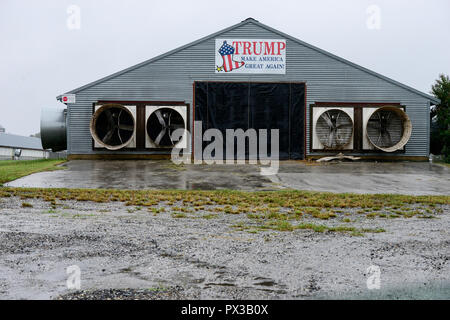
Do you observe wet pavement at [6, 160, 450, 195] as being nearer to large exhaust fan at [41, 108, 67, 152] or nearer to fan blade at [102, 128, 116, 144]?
fan blade at [102, 128, 116, 144]

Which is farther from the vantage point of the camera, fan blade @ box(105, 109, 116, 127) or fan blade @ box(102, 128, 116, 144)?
fan blade @ box(102, 128, 116, 144)

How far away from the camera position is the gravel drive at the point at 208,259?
355 cm

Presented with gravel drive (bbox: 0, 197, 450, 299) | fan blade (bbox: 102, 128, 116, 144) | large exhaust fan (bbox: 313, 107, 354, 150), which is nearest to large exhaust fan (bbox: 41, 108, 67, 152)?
fan blade (bbox: 102, 128, 116, 144)

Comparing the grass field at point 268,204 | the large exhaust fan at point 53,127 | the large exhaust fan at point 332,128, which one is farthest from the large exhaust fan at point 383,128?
the large exhaust fan at point 53,127

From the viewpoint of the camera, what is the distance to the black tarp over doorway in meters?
20.7

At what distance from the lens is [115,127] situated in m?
20.3

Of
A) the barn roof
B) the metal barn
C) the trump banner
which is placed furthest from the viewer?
the trump banner

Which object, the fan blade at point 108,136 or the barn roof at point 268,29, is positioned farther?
the barn roof at point 268,29

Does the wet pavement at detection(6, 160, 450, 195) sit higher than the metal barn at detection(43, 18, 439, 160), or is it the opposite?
the metal barn at detection(43, 18, 439, 160)

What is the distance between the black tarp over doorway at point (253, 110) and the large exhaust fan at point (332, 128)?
0.75 m

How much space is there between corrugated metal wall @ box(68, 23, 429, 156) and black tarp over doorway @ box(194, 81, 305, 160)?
0.49 metres

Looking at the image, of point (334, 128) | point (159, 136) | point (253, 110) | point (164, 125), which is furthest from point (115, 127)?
point (334, 128)

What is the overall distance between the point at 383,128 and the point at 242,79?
7704 mm

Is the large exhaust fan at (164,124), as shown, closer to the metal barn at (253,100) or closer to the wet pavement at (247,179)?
the metal barn at (253,100)
